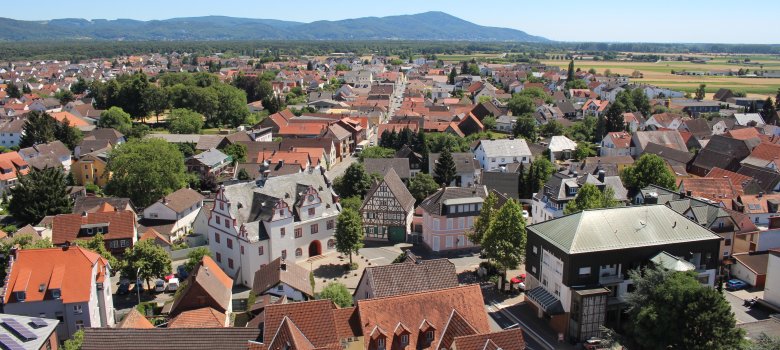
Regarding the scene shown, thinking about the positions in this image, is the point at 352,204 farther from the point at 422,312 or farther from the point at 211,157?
the point at 211,157

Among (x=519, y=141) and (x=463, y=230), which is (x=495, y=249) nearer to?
(x=463, y=230)

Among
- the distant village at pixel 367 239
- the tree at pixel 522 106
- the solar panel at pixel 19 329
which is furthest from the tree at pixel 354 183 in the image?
the tree at pixel 522 106

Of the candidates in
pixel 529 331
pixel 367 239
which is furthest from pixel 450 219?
pixel 529 331

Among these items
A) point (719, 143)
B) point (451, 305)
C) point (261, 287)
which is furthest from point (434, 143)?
point (451, 305)

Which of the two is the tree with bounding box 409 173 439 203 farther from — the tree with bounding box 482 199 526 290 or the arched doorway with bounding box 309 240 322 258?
the tree with bounding box 482 199 526 290

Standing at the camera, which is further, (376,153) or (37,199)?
(376,153)

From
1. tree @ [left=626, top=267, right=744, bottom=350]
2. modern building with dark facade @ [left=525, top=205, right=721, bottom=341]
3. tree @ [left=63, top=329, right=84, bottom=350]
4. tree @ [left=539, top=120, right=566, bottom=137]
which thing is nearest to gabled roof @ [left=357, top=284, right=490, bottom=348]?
modern building with dark facade @ [left=525, top=205, right=721, bottom=341]
